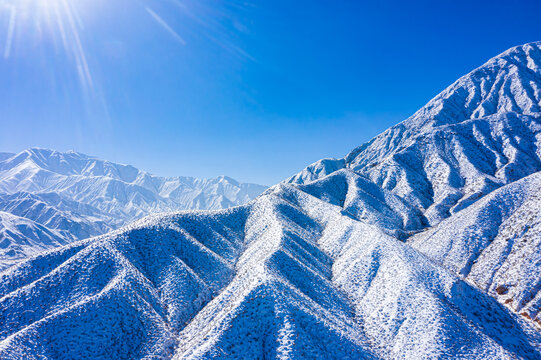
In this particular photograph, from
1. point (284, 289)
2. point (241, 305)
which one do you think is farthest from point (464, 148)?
point (241, 305)

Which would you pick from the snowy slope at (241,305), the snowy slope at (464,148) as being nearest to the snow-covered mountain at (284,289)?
the snowy slope at (241,305)

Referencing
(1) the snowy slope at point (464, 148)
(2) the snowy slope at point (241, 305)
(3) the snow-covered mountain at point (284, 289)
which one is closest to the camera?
(2) the snowy slope at point (241, 305)

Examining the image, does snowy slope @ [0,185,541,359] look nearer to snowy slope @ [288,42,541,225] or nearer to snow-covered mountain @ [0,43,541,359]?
snow-covered mountain @ [0,43,541,359]

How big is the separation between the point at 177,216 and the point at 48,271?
17.6m

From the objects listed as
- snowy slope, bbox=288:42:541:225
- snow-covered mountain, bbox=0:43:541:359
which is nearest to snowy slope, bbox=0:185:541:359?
snow-covered mountain, bbox=0:43:541:359

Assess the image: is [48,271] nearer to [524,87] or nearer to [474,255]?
[474,255]

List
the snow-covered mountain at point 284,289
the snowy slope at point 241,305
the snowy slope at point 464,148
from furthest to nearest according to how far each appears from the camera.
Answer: the snowy slope at point 464,148 → the snow-covered mountain at point 284,289 → the snowy slope at point 241,305

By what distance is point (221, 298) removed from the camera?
1077 inches

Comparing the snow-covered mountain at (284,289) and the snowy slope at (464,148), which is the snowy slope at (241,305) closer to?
the snow-covered mountain at (284,289)

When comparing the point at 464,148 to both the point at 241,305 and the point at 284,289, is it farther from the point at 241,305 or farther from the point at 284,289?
the point at 241,305

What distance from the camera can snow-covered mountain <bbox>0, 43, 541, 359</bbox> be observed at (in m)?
21.8

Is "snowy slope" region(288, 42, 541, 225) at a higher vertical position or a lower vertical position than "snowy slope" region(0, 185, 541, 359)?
higher

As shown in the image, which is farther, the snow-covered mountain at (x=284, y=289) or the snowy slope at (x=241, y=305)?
the snow-covered mountain at (x=284, y=289)

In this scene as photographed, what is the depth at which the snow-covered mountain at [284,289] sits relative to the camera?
2175 cm
